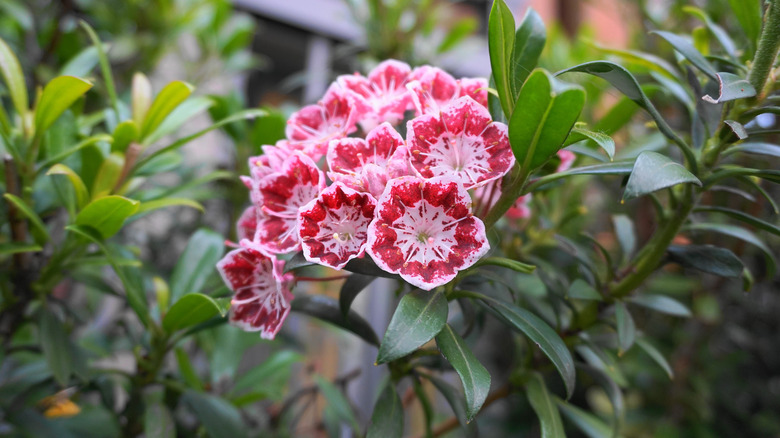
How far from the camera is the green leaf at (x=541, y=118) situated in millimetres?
631

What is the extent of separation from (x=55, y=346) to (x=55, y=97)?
1.45 feet

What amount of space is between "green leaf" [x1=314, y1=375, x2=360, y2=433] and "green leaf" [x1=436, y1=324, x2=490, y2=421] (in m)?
0.54

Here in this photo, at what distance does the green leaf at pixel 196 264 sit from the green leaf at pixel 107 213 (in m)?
0.19

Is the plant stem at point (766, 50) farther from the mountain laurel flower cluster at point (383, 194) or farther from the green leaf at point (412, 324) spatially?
Answer: the green leaf at point (412, 324)

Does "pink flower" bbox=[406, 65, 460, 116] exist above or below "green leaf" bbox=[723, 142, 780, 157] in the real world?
above

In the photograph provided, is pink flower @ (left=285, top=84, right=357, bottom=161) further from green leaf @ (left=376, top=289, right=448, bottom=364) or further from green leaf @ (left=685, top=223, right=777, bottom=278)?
green leaf @ (left=685, top=223, right=777, bottom=278)

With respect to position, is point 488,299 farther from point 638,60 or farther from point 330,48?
point 330,48

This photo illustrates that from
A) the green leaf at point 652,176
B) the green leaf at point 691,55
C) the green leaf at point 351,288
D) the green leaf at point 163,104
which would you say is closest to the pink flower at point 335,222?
the green leaf at point 351,288

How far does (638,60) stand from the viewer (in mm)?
1017

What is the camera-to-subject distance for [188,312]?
0.87 m

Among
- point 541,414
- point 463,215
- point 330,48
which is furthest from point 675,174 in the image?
point 330,48

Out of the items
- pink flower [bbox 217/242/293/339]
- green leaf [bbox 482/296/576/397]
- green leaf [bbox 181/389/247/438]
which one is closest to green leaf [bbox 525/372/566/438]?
green leaf [bbox 482/296/576/397]

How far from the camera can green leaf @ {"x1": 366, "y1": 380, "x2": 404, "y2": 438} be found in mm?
789

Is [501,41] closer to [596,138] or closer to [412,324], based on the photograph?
[596,138]
